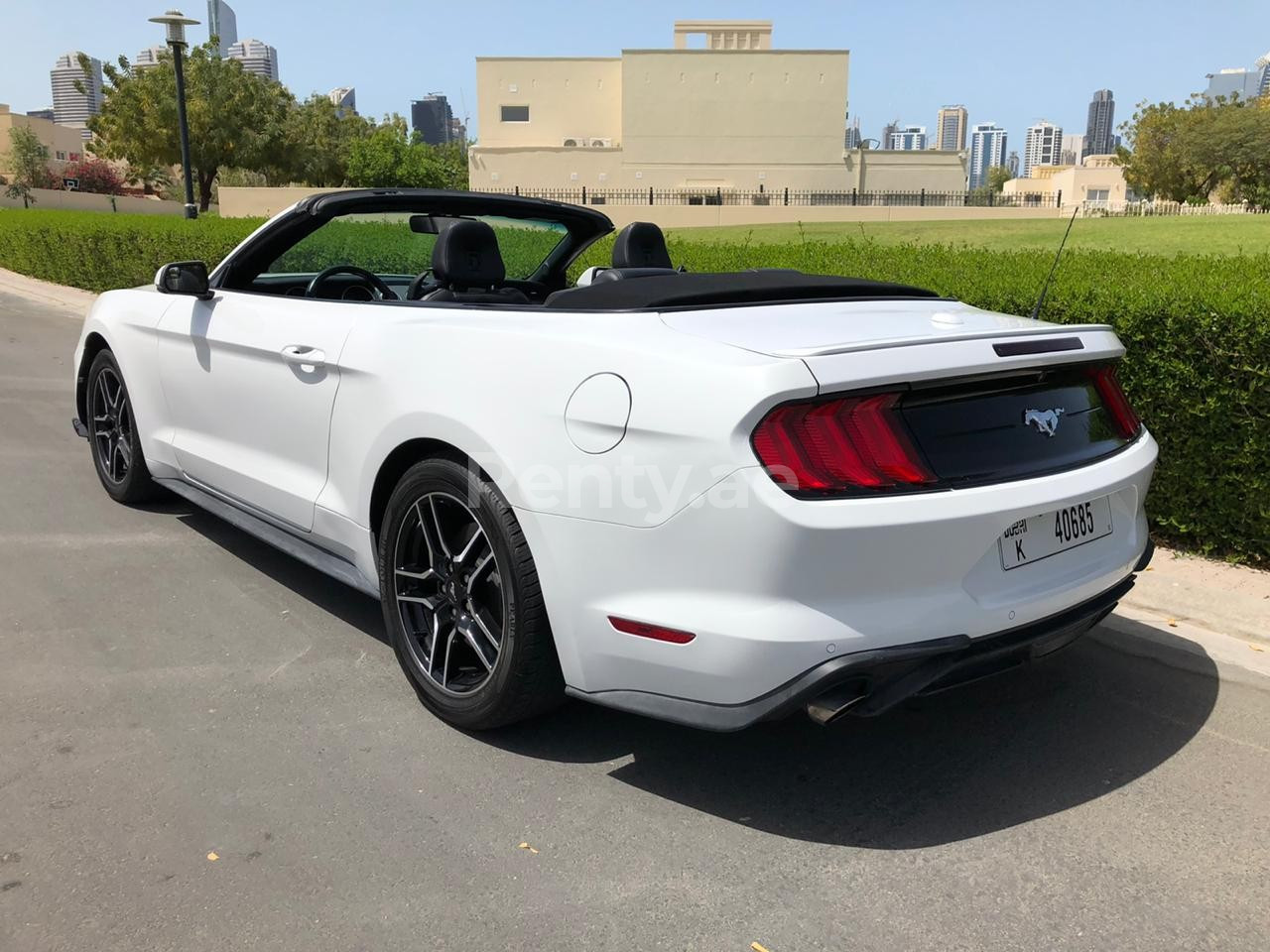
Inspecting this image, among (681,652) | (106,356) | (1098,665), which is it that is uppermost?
(106,356)

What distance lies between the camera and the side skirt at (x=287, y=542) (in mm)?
3766

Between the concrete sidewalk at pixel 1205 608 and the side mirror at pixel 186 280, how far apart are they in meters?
3.95

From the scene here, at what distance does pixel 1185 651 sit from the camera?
4.04 metres

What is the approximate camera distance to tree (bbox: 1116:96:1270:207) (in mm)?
66750

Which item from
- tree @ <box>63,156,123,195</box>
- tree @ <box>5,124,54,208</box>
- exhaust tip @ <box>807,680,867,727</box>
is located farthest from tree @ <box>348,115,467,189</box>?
exhaust tip @ <box>807,680,867,727</box>

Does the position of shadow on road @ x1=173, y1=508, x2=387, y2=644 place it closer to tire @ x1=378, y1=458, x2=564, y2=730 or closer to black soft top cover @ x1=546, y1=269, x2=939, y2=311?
tire @ x1=378, y1=458, x2=564, y2=730

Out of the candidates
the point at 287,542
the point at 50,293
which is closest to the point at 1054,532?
the point at 287,542

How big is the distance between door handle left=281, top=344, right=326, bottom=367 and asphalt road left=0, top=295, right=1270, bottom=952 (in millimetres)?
1081

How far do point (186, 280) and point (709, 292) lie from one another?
95.1 inches

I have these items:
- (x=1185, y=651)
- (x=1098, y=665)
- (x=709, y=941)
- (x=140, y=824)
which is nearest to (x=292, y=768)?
(x=140, y=824)

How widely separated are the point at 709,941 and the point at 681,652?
0.66m

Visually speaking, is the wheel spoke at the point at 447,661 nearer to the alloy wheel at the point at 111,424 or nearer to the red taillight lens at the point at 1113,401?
the red taillight lens at the point at 1113,401

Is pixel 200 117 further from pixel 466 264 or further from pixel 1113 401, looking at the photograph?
pixel 1113 401

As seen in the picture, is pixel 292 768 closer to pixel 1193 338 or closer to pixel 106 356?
pixel 106 356
